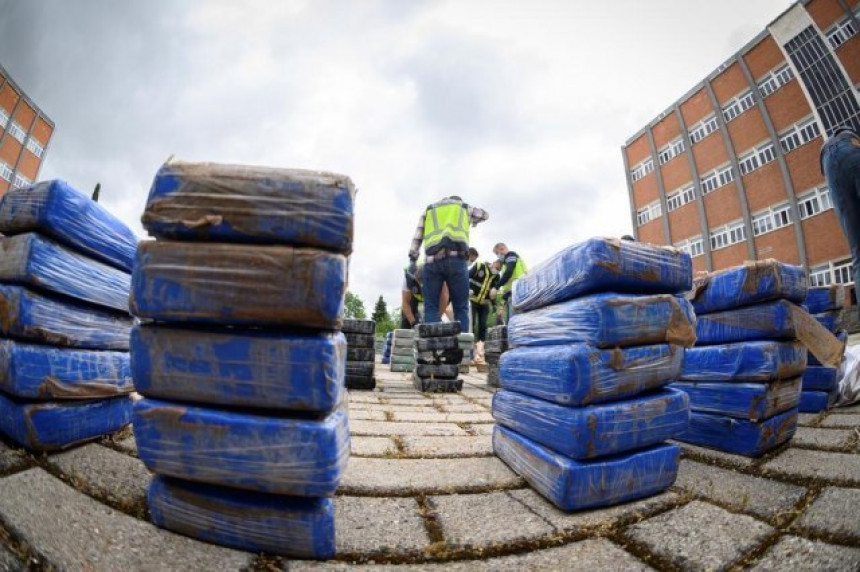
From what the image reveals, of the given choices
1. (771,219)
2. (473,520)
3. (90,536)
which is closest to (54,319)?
(90,536)

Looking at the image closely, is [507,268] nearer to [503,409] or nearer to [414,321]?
[414,321]

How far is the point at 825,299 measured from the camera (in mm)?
3357

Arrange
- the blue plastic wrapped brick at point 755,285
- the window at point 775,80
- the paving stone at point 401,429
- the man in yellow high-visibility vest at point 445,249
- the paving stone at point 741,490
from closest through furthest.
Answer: the paving stone at point 741,490, the blue plastic wrapped brick at point 755,285, the paving stone at point 401,429, the man in yellow high-visibility vest at point 445,249, the window at point 775,80

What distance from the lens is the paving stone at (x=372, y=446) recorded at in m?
1.98

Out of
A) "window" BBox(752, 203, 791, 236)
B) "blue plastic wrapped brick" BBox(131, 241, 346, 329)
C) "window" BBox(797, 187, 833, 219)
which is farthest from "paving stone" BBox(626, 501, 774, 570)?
"window" BBox(752, 203, 791, 236)

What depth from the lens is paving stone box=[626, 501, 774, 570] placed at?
1056 mm

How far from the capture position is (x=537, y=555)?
43.4 inches

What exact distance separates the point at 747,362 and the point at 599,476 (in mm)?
1235

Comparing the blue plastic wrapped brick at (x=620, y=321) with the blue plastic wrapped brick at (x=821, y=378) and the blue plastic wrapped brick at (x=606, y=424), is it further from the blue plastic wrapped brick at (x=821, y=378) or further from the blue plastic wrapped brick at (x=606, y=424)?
the blue plastic wrapped brick at (x=821, y=378)

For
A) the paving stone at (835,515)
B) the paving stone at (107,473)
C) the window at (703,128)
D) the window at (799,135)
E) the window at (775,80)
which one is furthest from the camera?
the window at (703,128)

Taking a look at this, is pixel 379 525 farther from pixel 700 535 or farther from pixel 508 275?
pixel 508 275

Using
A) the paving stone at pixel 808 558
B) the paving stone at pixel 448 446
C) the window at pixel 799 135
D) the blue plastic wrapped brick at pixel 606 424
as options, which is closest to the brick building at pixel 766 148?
the window at pixel 799 135

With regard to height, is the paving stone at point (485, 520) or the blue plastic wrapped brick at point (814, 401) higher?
the blue plastic wrapped brick at point (814, 401)

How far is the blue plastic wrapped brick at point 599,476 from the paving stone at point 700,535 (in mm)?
143
